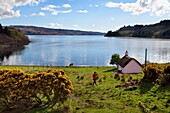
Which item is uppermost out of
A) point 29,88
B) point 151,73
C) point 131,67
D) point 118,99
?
point 29,88

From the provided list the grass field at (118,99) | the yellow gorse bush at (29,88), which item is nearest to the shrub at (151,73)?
the grass field at (118,99)

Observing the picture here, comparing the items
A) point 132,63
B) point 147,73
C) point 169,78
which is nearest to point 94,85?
point 147,73

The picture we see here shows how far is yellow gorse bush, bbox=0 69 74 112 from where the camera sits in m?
24.5

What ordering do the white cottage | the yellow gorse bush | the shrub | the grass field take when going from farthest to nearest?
the white cottage, the shrub, the yellow gorse bush, the grass field

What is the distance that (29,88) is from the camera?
2488cm

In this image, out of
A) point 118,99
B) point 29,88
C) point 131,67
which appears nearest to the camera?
point 29,88

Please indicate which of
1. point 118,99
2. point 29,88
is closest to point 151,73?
point 118,99

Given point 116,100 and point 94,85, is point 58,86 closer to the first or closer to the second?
point 116,100

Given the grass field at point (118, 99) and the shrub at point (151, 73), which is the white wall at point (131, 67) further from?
the grass field at point (118, 99)

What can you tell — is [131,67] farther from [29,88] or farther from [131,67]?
[29,88]

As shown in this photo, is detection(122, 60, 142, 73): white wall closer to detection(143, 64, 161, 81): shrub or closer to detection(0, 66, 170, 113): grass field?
detection(143, 64, 161, 81): shrub

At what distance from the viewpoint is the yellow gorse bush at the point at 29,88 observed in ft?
80.4

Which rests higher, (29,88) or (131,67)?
(29,88)

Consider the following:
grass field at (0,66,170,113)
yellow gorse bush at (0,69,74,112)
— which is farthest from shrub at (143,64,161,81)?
yellow gorse bush at (0,69,74,112)
